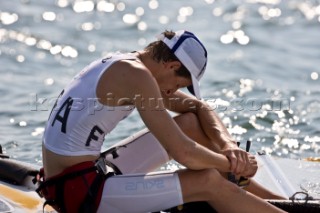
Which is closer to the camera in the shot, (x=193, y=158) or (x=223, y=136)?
(x=193, y=158)

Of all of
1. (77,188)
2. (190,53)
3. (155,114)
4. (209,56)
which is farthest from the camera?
(209,56)

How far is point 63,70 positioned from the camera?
1117 cm

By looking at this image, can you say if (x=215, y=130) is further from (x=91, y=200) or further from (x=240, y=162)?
(x=91, y=200)

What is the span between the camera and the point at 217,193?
5.25 meters

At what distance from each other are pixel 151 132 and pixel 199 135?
28.3 inches

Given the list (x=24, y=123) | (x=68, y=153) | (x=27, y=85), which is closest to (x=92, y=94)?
(x=68, y=153)

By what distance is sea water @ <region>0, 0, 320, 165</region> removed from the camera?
9047 millimetres

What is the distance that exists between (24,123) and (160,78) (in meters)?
4.06

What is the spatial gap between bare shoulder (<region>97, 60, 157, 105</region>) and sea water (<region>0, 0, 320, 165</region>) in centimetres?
247

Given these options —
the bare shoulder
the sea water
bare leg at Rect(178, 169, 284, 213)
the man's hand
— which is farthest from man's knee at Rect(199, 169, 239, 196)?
the sea water

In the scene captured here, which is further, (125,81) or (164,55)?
(164,55)

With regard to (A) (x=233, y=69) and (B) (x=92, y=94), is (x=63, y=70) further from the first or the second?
(B) (x=92, y=94)

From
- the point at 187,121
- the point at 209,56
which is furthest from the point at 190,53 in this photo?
the point at 209,56

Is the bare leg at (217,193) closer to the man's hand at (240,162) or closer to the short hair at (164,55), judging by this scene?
the man's hand at (240,162)
